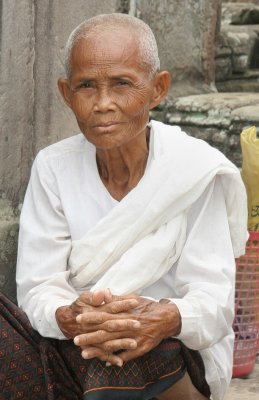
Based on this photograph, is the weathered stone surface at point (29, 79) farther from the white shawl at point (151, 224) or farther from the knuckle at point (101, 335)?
the knuckle at point (101, 335)

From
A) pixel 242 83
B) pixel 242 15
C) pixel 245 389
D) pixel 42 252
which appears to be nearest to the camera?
Answer: pixel 42 252

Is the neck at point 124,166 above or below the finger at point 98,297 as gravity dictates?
above

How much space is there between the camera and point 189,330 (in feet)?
10.1

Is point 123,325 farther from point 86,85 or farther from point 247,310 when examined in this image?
point 247,310

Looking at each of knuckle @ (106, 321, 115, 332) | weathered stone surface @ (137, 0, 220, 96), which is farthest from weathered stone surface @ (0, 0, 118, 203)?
weathered stone surface @ (137, 0, 220, 96)

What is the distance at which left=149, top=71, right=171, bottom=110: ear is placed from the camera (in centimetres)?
329

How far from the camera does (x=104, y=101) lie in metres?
3.18

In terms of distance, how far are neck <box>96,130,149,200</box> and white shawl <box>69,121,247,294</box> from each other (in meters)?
0.09

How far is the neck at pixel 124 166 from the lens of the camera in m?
3.37

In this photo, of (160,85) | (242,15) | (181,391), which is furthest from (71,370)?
(242,15)

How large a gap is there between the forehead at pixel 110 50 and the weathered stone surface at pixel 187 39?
260 centimetres

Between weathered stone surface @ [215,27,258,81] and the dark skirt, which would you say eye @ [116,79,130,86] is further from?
weathered stone surface @ [215,27,258,81]

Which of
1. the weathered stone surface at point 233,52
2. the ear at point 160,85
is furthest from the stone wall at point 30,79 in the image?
the weathered stone surface at point 233,52

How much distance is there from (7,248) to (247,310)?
1.01 m
